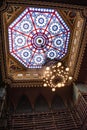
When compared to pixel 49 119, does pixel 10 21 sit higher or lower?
higher

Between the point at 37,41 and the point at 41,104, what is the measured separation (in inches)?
163

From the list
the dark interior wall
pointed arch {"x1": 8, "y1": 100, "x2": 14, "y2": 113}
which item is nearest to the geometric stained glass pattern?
the dark interior wall

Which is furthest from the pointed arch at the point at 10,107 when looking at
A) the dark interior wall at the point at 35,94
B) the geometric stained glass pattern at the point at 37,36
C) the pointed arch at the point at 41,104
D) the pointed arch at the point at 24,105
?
the geometric stained glass pattern at the point at 37,36

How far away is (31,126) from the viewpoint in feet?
28.3

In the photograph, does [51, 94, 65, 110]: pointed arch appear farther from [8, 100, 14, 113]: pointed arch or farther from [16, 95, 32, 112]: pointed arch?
[8, 100, 14, 113]: pointed arch

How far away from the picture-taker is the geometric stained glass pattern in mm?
9836

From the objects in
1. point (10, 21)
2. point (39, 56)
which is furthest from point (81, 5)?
point (39, 56)

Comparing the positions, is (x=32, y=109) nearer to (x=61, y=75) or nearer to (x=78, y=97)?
(x=78, y=97)

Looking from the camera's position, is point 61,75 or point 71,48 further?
point 71,48

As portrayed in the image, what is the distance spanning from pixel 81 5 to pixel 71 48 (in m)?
3.54

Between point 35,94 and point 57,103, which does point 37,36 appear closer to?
point 35,94

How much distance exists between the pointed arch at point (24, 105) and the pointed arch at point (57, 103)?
156 centimetres

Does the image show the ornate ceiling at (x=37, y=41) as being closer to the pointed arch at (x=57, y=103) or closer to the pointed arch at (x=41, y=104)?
the pointed arch at (x=41, y=104)

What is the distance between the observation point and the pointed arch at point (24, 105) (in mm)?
10609
